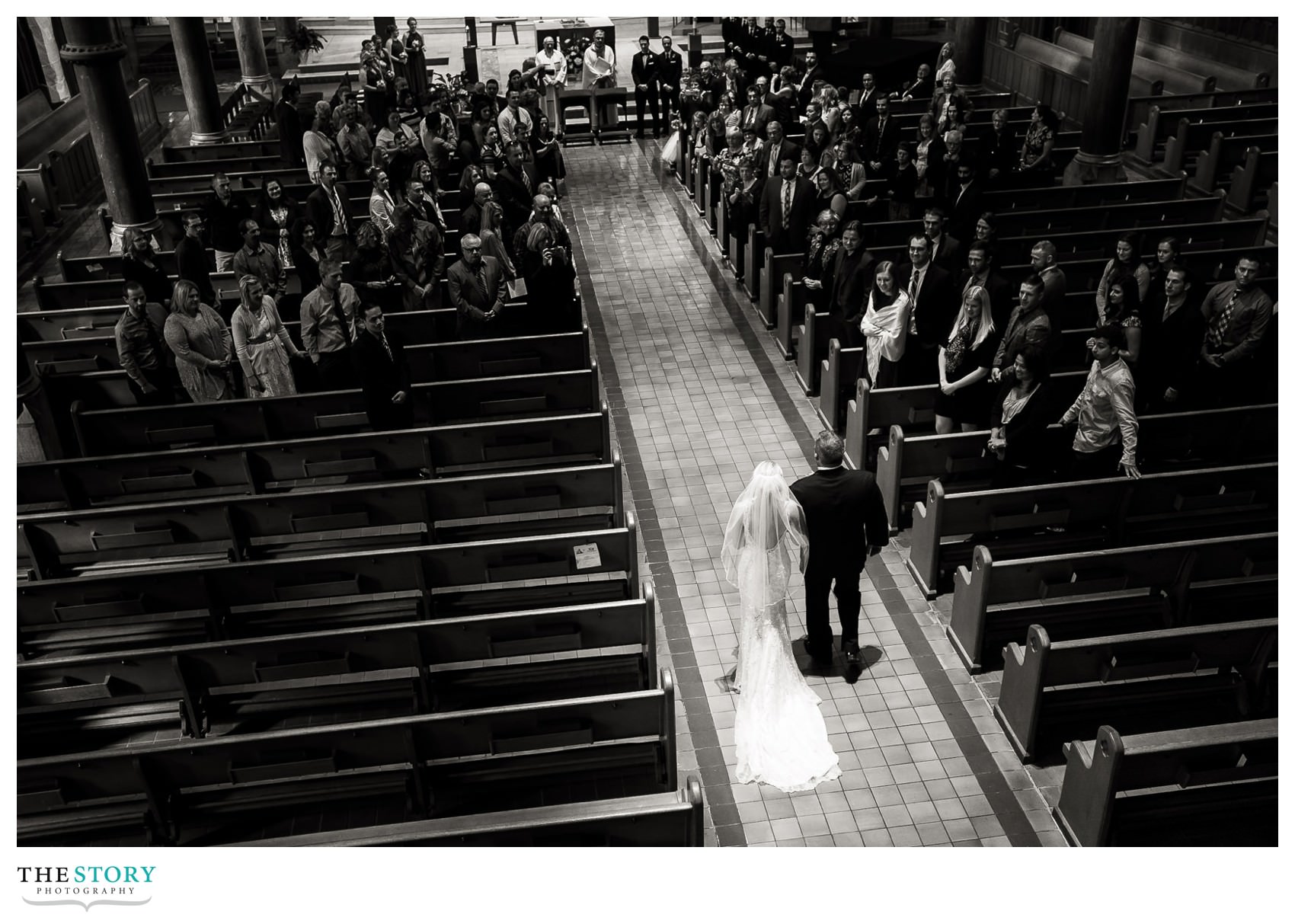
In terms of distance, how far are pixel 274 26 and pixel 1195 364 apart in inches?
1075

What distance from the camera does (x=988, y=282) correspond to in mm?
7465

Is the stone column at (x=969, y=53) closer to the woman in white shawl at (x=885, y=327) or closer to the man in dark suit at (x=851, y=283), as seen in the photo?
the man in dark suit at (x=851, y=283)

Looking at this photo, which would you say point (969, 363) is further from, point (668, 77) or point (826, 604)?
point (668, 77)

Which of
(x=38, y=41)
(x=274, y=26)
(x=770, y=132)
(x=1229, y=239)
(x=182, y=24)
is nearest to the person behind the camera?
(x=1229, y=239)

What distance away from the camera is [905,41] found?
19922mm

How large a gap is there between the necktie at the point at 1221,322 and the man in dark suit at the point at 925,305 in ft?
6.05

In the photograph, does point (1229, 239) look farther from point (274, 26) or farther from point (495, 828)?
point (274, 26)

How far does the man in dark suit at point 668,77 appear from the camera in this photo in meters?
18.5

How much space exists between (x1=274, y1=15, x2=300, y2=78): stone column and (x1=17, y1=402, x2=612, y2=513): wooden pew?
22306 mm

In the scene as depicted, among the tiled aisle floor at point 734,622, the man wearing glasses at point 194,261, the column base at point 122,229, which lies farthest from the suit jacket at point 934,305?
the column base at point 122,229

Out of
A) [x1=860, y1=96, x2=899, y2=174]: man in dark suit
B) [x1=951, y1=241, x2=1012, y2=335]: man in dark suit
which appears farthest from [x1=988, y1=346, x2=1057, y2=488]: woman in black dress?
[x1=860, y1=96, x2=899, y2=174]: man in dark suit

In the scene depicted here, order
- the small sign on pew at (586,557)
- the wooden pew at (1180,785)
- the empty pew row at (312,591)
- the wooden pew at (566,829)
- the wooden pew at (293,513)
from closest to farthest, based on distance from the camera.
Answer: the wooden pew at (566,829), the wooden pew at (1180,785), the empty pew row at (312,591), the small sign on pew at (586,557), the wooden pew at (293,513)

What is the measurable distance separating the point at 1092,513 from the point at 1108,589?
2.09 ft
